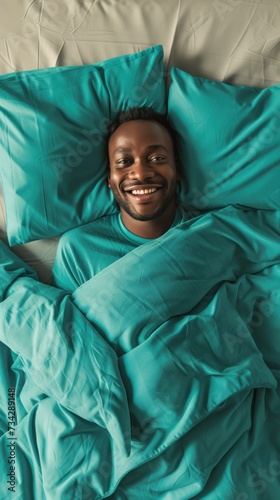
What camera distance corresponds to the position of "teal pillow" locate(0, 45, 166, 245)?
123 cm

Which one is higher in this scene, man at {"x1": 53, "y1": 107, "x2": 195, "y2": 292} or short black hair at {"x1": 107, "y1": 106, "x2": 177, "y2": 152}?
short black hair at {"x1": 107, "y1": 106, "x2": 177, "y2": 152}

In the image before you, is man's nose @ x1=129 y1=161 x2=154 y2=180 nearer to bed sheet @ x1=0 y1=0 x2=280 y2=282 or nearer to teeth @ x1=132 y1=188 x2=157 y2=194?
teeth @ x1=132 y1=188 x2=157 y2=194

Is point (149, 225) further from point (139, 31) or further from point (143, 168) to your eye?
point (139, 31)

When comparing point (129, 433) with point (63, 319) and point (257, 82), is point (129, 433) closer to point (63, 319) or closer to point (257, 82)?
point (63, 319)

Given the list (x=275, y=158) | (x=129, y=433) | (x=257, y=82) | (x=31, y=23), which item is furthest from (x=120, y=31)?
(x=129, y=433)

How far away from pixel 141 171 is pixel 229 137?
0.24 metres

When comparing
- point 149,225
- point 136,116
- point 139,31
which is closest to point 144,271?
point 149,225

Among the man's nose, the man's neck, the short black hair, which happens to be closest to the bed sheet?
the short black hair

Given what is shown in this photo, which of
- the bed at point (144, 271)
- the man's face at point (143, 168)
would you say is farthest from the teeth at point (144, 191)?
the bed at point (144, 271)

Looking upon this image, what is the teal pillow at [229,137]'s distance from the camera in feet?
4.10

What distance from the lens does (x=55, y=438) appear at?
40.3 inches

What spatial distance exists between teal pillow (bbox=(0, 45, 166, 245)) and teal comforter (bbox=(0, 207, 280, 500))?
0.18 metres

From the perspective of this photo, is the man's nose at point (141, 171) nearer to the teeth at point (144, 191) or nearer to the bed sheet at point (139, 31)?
the teeth at point (144, 191)

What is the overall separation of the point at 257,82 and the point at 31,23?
0.62 meters
